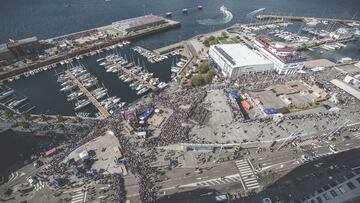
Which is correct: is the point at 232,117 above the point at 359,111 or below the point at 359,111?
above

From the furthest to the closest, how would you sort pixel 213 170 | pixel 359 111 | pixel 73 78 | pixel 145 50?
pixel 145 50, pixel 73 78, pixel 359 111, pixel 213 170

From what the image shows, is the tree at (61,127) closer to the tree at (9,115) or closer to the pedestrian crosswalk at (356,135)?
the tree at (9,115)

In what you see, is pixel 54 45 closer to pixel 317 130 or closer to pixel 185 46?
pixel 185 46

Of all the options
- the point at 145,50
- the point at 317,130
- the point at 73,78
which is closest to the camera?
the point at 317,130

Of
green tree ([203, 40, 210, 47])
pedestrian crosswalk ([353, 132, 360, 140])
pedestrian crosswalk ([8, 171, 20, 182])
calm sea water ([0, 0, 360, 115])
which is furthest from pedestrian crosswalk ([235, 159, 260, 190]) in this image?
green tree ([203, 40, 210, 47])

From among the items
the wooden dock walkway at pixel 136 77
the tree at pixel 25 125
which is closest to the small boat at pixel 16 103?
the tree at pixel 25 125

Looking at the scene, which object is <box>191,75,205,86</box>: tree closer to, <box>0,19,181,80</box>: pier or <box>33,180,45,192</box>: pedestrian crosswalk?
<box>33,180,45,192</box>: pedestrian crosswalk

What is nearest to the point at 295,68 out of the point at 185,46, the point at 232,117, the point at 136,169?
the point at 232,117
